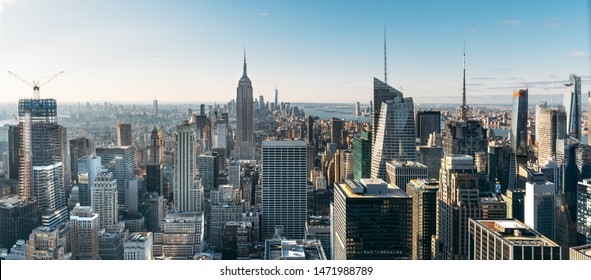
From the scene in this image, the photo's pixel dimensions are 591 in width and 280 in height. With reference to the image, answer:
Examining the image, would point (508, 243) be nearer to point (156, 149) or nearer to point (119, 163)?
point (119, 163)

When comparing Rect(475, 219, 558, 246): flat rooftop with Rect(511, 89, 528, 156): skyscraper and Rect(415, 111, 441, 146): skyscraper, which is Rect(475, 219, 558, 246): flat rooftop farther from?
Rect(415, 111, 441, 146): skyscraper

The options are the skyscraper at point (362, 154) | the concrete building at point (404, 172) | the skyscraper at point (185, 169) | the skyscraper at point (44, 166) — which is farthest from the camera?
the skyscraper at point (185, 169)

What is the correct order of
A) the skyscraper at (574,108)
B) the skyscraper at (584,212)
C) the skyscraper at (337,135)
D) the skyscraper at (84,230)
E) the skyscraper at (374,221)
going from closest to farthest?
the skyscraper at (574,108) < the skyscraper at (584,212) < the skyscraper at (374,221) < the skyscraper at (84,230) < the skyscraper at (337,135)

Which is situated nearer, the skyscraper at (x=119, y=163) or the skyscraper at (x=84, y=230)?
the skyscraper at (x=84, y=230)

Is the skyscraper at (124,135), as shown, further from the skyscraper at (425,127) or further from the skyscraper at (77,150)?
the skyscraper at (425,127)

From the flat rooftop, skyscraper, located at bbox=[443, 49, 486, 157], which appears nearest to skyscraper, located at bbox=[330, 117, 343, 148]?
skyscraper, located at bbox=[443, 49, 486, 157]

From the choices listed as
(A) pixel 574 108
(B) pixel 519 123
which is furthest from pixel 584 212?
(B) pixel 519 123

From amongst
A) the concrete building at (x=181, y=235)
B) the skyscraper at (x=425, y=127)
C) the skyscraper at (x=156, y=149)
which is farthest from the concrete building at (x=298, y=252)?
the skyscraper at (x=156, y=149)
